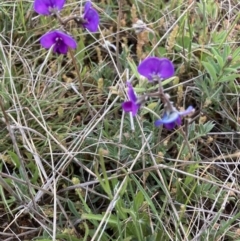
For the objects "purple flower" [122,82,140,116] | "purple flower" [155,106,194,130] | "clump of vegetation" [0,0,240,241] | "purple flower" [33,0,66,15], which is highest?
"purple flower" [33,0,66,15]

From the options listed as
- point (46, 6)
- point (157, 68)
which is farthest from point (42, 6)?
point (157, 68)

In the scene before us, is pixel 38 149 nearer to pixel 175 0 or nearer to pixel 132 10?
pixel 132 10

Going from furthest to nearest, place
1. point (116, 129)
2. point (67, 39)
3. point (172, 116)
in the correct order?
point (116, 129) < point (67, 39) < point (172, 116)

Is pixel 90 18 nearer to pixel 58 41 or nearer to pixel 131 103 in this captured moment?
pixel 58 41

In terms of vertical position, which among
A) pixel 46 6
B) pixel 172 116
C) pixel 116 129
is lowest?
pixel 116 129

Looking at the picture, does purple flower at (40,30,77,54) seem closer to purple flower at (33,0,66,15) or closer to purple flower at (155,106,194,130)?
purple flower at (33,0,66,15)

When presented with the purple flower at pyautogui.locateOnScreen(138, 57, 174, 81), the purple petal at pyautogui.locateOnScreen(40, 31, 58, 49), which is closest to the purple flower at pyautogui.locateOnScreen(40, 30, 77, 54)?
the purple petal at pyautogui.locateOnScreen(40, 31, 58, 49)

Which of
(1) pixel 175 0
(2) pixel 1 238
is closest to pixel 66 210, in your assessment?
(2) pixel 1 238

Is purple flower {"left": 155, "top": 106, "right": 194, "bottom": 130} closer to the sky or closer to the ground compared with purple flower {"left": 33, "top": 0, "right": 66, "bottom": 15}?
closer to the ground
